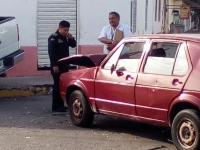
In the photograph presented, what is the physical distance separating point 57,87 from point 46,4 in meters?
5.30

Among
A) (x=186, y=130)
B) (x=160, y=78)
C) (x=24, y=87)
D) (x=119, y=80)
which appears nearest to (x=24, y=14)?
(x=24, y=87)

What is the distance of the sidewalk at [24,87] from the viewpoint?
13.1 m

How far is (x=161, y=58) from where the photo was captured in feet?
26.0

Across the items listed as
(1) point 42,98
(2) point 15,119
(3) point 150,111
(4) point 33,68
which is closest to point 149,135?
(3) point 150,111

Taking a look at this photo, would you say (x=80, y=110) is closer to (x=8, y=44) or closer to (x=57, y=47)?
(x=57, y=47)

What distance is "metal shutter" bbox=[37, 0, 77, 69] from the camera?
51.4ft

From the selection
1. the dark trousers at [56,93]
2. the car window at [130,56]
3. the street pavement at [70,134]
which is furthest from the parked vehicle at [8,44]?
the car window at [130,56]

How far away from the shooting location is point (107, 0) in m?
16.1

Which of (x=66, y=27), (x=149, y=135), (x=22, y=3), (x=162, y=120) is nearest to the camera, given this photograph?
(x=162, y=120)

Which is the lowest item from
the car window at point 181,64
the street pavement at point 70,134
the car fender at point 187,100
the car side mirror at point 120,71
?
the street pavement at point 70,134

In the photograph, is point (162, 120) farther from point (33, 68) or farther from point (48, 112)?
point (33, 68)

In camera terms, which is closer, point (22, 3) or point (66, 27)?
point (66, 27)

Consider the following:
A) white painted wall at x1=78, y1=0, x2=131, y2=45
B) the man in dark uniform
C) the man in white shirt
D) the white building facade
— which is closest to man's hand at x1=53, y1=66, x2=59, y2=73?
the man in dark uniform

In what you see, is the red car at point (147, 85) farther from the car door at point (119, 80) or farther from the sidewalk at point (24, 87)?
the sidewalk at point (24, 87)
